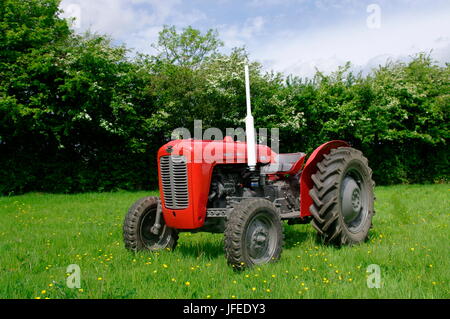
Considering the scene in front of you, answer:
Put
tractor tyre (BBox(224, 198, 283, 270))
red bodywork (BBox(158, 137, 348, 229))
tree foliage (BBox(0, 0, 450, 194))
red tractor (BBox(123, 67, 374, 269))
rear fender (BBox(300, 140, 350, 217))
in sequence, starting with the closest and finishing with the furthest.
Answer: tractor tyre (BBox(224, 198, 283, 270)) → red tractor (BBox(123, 67, 374, 269)) → red bodywork (BBox(158, 137, 348, 229)) → rear fender (BBox(300, 140, 350, 217)) → tree foliage (BBox(0, 0, 450, 194))

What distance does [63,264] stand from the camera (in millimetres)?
4973

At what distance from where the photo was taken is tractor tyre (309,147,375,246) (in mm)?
5293

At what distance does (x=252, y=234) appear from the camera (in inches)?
179

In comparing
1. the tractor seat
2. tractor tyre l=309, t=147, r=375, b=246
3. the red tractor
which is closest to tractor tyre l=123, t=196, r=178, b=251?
the red tractor

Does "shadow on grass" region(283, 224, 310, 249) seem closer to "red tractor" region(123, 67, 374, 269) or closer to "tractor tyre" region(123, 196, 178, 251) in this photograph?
"red tractor" region(123, 67, 374, 269)

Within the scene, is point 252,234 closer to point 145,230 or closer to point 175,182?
point 175,182

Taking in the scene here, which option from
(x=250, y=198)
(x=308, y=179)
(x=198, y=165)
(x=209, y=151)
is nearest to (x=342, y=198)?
(x=308, y=179)

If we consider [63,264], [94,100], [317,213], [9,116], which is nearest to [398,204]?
[317,213]

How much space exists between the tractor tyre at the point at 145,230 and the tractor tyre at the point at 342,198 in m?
1.92

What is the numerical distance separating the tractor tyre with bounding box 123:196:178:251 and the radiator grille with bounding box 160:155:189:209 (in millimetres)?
528

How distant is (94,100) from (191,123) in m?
3.51

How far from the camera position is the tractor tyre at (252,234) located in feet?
14.1

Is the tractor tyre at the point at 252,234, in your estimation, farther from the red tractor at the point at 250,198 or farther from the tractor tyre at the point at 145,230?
the tractor tyre at the point at 145,230
